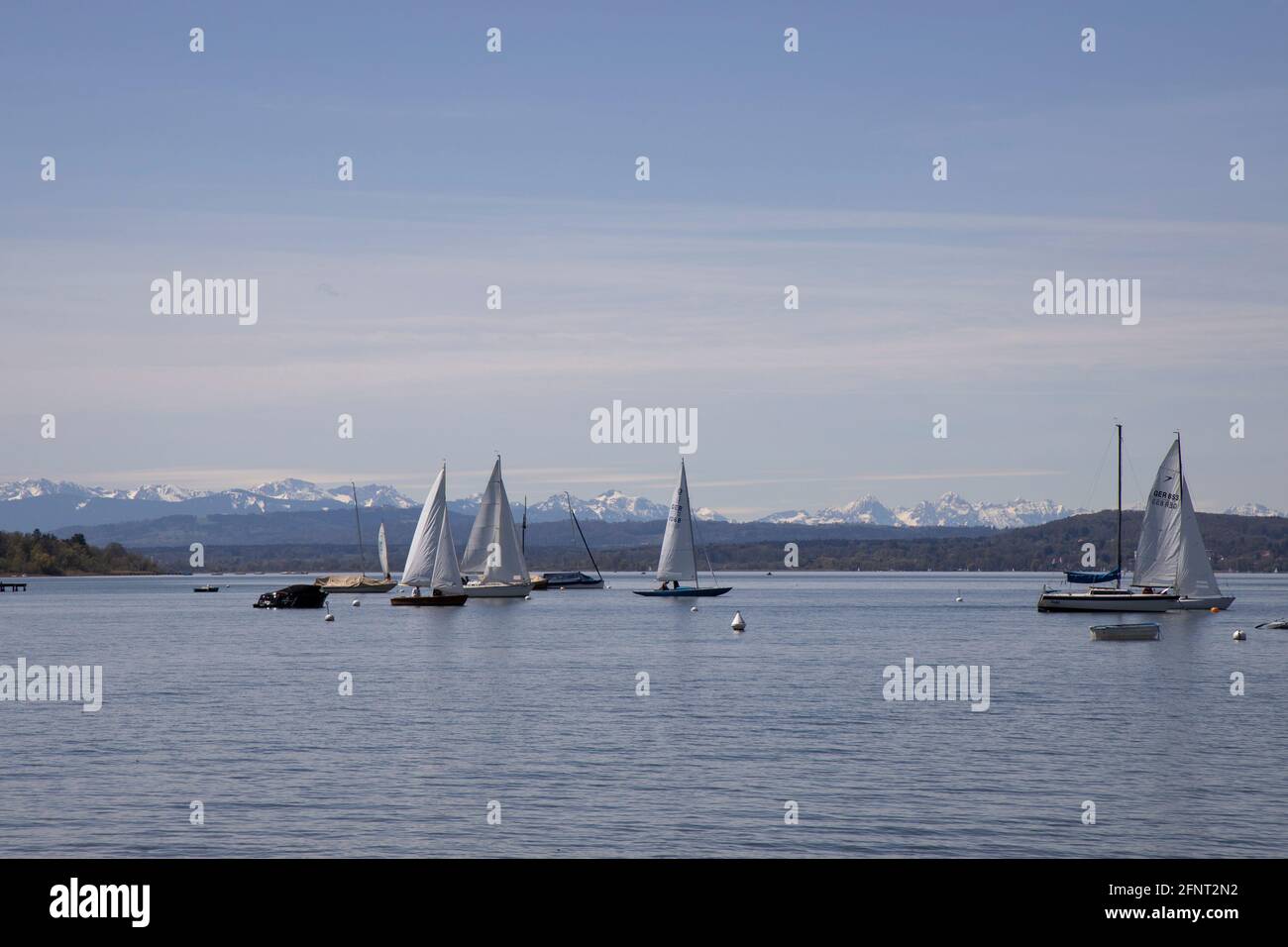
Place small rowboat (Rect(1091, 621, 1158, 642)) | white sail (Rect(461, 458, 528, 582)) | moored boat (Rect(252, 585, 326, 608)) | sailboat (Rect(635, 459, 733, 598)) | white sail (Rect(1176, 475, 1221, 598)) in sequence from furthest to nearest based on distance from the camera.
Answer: moored boat (Rect(252, 585, 326, 608)) < sailboat (Rect(635, 459, 733, 598)) < white sail (Rect(461, 458, 528, 582)) < white sail (Rect(1176, 475, 1221, 598)) < small rowboat (Rect(1091, 621, 1158, 642))

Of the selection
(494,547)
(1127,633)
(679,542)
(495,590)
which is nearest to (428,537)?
(494,547)

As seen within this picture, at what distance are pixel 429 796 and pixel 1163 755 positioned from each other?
22159 millimetres

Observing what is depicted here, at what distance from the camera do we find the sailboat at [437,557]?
126m

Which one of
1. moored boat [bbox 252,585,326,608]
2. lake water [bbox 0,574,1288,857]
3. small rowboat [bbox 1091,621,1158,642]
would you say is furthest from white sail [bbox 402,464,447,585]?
small rowboat [bbox 1091,621,1158,642]

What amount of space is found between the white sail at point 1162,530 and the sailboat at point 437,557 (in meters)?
58.1

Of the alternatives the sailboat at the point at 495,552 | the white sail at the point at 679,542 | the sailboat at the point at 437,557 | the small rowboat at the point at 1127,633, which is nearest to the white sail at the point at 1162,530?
the small rowboat at the point at 1127,633

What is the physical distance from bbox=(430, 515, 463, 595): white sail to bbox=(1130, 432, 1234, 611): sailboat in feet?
192

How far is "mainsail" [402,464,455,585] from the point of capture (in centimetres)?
12544

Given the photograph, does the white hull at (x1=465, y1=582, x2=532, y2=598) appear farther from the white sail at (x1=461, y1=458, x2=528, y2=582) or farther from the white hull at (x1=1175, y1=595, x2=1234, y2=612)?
the white hull at (x1=1175, y1=595, x2=1234, y2=612)

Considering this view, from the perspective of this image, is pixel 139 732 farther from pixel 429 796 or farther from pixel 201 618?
pixel 201 618

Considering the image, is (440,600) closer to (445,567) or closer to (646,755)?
(445,567)

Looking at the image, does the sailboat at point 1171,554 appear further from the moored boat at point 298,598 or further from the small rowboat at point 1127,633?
the moored boat at point 298,598

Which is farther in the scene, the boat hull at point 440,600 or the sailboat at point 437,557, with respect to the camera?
the boat hull at point 440,600
